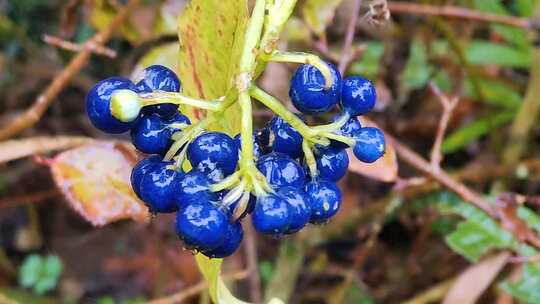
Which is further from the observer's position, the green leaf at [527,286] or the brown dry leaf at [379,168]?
the green leaf at [527,286]

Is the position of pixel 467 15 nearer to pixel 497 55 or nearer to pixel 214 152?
pixel 497 55

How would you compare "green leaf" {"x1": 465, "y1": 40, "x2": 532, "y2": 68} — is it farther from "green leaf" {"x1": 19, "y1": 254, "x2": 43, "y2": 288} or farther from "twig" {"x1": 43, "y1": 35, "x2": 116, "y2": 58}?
"green leaf" {"x1": 19, "y1": 254, "x2": 43, "y2": 288}

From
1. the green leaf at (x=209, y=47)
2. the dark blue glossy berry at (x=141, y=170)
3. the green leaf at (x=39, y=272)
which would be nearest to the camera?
the dark blue glossy berry at (x=141, y=170)

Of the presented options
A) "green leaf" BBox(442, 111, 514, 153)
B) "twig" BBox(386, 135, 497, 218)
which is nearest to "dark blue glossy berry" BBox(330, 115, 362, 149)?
"twig" BBox(386, 135, 497, 218)

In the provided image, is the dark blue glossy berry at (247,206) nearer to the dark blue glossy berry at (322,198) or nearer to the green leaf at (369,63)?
the dark blue glossy berry at (322,198)

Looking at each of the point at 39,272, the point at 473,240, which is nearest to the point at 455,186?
the point at 473,240

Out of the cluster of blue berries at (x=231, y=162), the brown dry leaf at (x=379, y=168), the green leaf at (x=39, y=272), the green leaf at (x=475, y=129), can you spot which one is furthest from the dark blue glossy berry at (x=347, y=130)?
the green leaf at (x=39, y=272)
